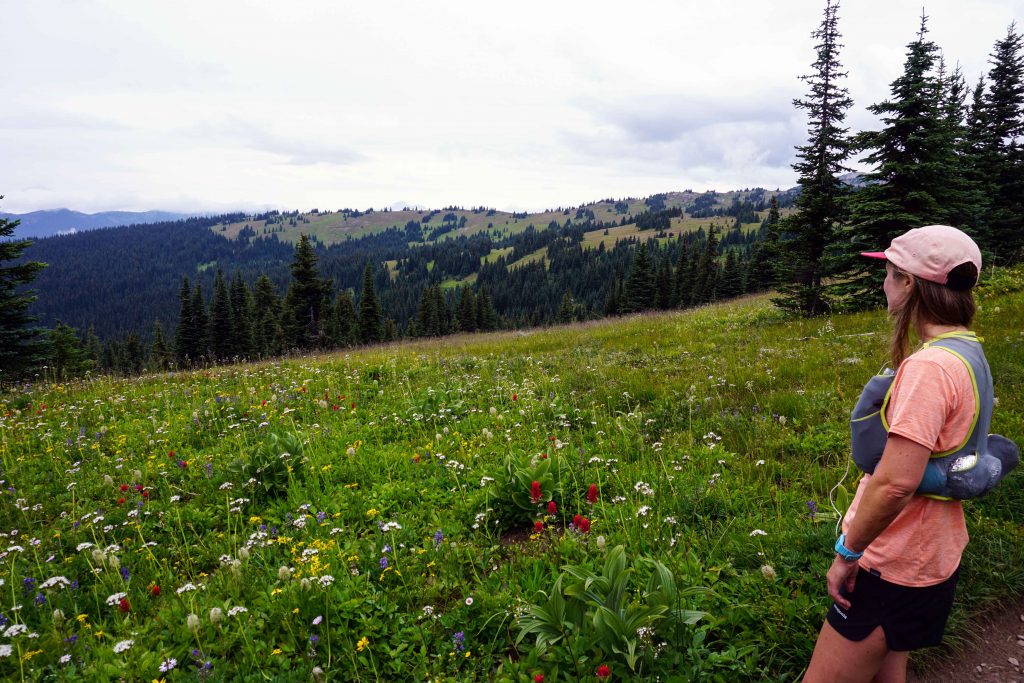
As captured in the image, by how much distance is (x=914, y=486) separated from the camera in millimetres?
1931

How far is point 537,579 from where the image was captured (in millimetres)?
3795

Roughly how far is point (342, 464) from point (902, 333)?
5.85 meters

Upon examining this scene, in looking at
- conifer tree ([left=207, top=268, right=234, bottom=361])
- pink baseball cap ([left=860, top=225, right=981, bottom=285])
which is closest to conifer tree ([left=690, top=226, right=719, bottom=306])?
conifer tree ([left=207, top=268, right=234, bottom=361])

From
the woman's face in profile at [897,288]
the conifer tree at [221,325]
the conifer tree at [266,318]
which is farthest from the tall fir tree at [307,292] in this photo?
the woman's face in profile at [897,288]

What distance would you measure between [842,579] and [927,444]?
82cm

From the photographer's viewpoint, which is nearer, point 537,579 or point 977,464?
point 977,464

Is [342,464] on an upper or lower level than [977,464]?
lower

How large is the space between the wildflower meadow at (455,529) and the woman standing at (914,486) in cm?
77

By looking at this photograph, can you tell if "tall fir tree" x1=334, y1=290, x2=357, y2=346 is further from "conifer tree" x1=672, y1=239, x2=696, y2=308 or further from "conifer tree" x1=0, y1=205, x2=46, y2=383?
"conifer tree" x1=672, y1=239, x2=696, y2=308

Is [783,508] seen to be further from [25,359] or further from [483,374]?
[25,359]

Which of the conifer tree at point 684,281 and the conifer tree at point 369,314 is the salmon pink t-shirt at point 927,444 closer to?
the conifer tree at point 369,314

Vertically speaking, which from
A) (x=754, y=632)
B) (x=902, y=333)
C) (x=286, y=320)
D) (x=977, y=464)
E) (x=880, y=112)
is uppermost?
(x=880, y=112)

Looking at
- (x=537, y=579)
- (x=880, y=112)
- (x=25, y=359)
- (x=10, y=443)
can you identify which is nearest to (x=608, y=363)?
(x=537, y=579)

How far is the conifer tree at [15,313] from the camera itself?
1958 centimetres
